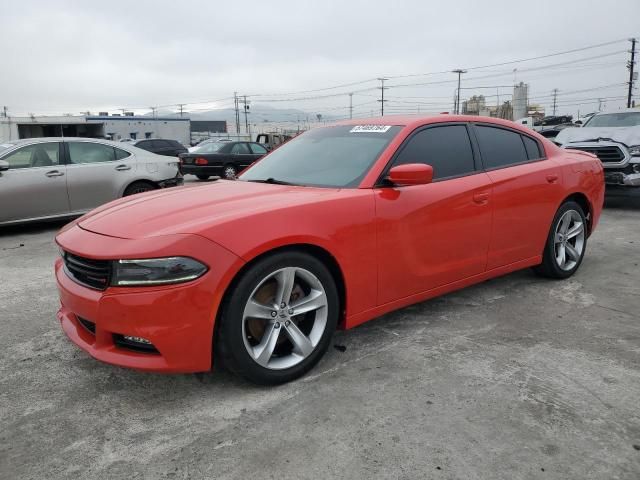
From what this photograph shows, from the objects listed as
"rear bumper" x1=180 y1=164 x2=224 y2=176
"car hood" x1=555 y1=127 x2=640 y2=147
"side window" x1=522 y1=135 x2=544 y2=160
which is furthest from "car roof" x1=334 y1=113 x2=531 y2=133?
"rear bumper" x1=180 y1=164 x2=224 y2=176

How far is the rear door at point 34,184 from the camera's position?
7074 mm

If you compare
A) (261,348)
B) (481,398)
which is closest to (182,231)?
(261,348)

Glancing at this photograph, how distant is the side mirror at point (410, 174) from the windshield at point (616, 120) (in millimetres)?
8358

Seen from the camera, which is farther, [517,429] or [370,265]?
[370,265]

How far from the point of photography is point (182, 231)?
8.20 feet

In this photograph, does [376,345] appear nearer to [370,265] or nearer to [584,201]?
[370,265]

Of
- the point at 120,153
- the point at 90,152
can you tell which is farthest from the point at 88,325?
the point at 120,153

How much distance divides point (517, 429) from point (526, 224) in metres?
2.14

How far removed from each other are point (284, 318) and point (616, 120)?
32.3 feet

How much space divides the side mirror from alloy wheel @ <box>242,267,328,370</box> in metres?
0.81

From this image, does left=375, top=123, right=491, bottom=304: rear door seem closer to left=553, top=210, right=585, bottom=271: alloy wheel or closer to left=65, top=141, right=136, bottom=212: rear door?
left=553, top=210, right=585, bottom=271: alloy wheel

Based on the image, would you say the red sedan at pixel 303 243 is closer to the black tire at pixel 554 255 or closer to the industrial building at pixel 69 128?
the black tire at pixel 554 255

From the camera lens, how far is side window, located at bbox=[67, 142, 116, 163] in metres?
7.70

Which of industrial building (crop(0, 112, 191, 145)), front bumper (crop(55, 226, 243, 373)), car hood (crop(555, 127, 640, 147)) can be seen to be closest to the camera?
front bumper (crop(55, 226, 243, 373))
